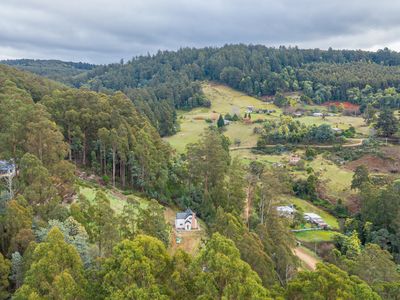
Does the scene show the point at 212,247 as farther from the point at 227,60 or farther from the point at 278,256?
the point at 227,60

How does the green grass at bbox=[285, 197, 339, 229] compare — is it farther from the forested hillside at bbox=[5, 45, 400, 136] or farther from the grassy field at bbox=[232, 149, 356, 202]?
the forested hillside at bbox=[5, 45, 400, 136]

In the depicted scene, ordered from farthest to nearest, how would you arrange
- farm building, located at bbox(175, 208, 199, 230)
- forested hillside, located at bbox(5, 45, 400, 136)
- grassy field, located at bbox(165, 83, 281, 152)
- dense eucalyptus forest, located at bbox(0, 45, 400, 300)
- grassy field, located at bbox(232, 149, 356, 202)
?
1. forested hillside, located at bbox(5, 45, 400, 136)
2. grassy field, located at bbox(165, 83, 281, 152)
3. grassy field, located at bbox(232, 149, 356, 202)
4. farm building, located at bbox(175, 208, 199, 230)
5. dense eucalyptus forest, located at bbox(0, 45, 400, 300)

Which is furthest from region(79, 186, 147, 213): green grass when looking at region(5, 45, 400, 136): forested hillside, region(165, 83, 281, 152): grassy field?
region(5, 45, 400, 136): forested hillside

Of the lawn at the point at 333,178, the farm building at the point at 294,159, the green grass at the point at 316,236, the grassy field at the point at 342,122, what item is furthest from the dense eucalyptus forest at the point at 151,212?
the grassy field at the point at 342,122

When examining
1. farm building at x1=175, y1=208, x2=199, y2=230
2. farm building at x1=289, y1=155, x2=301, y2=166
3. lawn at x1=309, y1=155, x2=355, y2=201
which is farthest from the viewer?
farm building at x1=289, y1=155, x2=301, y2=166

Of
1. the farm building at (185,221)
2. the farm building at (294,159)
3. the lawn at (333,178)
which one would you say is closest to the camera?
the farm building at (185,221)

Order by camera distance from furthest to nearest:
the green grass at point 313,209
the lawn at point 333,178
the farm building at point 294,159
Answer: the farm building at point 294,159, the lawn at point 333,178, the green grass at point 313,209

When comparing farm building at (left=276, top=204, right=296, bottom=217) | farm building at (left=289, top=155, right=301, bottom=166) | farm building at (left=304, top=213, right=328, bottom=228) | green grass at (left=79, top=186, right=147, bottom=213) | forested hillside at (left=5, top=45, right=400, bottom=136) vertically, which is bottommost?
farm building at (left=304, top=213, right=328, bottom=228)

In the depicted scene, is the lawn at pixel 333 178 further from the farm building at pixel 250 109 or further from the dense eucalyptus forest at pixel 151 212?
the farm building at pixel 250 109
